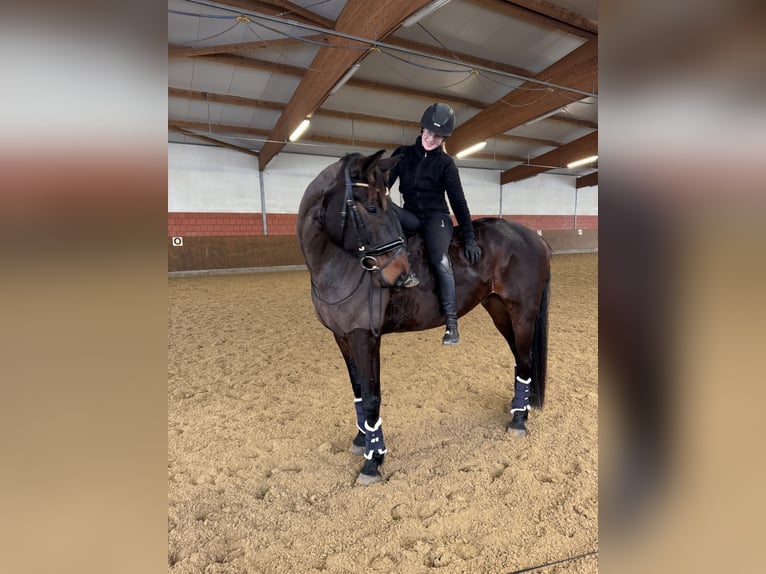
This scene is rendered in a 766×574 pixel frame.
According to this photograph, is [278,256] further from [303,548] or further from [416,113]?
[303,548]

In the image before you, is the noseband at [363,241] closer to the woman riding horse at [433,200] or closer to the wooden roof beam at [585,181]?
the woman riding horse at [433,200]

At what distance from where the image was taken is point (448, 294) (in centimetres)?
250

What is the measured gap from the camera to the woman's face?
2.37 meters

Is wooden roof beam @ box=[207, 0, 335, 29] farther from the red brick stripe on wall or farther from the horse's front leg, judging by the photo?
the red brick stripe on wall

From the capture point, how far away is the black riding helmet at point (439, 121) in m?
2.28

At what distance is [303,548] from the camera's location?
172 cm

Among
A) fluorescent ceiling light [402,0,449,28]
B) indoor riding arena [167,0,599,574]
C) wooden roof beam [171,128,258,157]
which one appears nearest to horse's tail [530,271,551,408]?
indoor riding arena [167,0,599,574]

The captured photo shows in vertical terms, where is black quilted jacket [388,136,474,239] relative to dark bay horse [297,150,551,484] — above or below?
above

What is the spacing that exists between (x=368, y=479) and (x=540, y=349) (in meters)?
1.65

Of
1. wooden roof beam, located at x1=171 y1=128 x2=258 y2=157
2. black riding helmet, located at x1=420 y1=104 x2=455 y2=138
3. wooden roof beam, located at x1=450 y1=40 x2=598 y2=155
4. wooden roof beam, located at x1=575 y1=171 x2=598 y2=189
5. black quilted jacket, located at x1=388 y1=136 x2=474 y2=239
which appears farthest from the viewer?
wooden roof beam, located at x1=575 y1=171 x2=598 y2=189

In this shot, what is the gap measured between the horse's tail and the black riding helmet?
141 cm

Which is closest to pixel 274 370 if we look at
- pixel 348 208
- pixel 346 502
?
pixel 346 502

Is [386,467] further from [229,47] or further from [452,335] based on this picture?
[229,47]
